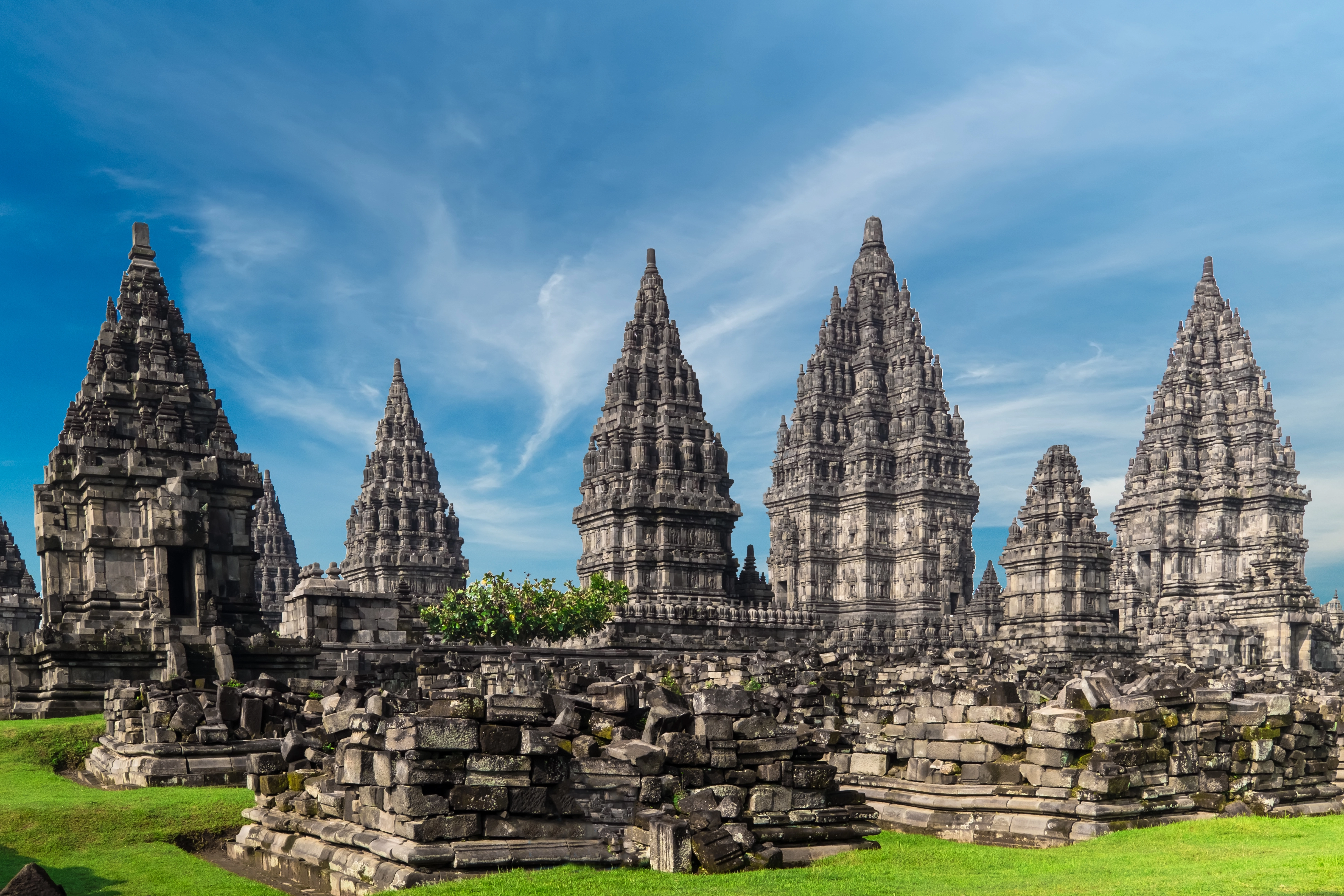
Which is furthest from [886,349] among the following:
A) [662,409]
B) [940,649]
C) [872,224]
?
[940,649]

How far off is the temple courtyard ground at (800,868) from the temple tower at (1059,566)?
3498 centimetres

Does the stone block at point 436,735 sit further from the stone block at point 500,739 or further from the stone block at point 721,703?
the stone block at point 721,703

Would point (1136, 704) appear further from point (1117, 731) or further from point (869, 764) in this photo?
point (869, 764)

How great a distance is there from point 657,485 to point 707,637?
388 inches

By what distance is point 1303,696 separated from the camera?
2473 centimetres

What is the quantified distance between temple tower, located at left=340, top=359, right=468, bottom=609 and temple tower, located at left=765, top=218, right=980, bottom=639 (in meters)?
18.8

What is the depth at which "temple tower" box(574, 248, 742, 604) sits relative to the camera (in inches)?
1978

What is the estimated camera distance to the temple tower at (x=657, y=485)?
165 feet

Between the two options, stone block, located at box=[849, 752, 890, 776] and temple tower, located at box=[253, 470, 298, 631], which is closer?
stone block, located at box=[849, 752, 890, 776]

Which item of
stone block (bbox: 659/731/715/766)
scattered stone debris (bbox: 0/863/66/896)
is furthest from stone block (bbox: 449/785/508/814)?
scattered stone debris (bbox: 0/863/66/896)

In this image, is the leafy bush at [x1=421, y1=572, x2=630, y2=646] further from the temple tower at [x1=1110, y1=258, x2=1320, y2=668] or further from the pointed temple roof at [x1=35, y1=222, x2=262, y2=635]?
the temple tower at [x1=1110, y1=258, x2=1320, y2=668]

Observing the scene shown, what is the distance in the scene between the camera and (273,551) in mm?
74375

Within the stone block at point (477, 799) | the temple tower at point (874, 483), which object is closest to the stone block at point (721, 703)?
the stone block at point (477, 799)

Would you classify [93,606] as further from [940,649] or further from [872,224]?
[872,224]
